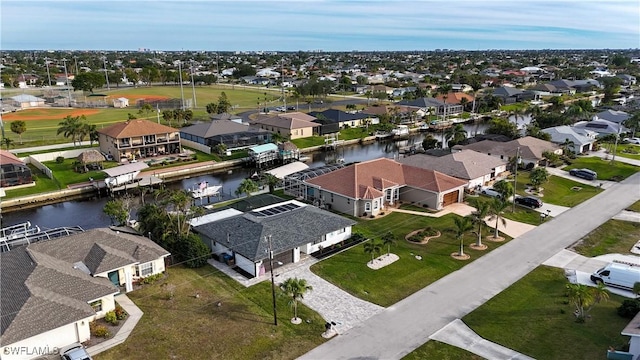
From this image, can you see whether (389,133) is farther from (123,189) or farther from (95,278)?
(95,278)

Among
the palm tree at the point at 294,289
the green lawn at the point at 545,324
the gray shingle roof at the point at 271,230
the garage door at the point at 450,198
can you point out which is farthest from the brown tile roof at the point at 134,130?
the green lawn at the point at 545,324

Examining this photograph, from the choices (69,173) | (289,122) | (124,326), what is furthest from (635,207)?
(69,173)

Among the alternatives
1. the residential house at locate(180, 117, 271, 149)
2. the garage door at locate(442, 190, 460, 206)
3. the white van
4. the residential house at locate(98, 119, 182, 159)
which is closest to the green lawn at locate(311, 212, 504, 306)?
the garage door at locate(442, 190, 460, 206)

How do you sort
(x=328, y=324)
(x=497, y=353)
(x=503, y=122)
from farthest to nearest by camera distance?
1. (x=503, y=122)
2. (x=328, y=324)
3. (x=497, y=353)

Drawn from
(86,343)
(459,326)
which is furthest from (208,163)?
(459,326)

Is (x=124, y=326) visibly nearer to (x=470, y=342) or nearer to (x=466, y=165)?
(x=470, y=342)

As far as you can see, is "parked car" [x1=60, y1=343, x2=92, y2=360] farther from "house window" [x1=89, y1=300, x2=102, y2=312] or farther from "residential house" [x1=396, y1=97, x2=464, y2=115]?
"residential house" [x1=396, y1=97, x2=464, y2=115]
